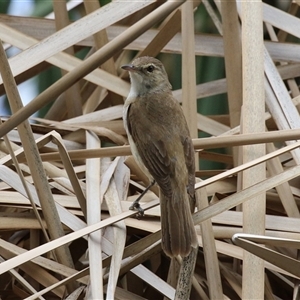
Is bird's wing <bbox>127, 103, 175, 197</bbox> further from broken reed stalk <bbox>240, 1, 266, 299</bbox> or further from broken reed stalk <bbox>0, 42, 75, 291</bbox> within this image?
broken reed stalk <bbox>0, 42, 75, 291</bbox>

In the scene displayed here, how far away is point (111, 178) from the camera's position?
2.29 m

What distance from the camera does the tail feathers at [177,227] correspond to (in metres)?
1.85

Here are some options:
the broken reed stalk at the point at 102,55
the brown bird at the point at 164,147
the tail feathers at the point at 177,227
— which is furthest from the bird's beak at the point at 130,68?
the broken reed stalk at the point at 102,55

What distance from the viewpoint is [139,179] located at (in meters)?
2.51

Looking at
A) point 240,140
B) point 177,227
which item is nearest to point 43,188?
point 177,227

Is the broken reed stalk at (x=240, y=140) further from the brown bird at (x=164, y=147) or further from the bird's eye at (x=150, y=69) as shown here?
the bird's eye at (x=150, y=69)

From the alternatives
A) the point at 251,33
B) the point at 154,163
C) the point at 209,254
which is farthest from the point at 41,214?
the point at 251,33

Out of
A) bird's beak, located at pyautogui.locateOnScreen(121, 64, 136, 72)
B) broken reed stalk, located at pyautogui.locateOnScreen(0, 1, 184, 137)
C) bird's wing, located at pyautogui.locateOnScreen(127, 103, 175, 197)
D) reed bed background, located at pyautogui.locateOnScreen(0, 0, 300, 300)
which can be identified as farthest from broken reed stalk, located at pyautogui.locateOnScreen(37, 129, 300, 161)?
broken reed stalk, located at pyautogui.locateOnScreen(0, 1, 184, 137)

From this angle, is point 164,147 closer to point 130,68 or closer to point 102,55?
point 130,68

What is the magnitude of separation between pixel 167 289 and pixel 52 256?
403 mm

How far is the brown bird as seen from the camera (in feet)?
6.27

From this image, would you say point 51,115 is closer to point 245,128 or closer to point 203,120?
point 203,120

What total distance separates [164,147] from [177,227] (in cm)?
42

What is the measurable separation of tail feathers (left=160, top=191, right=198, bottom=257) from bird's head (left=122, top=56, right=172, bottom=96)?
62 centimetres
